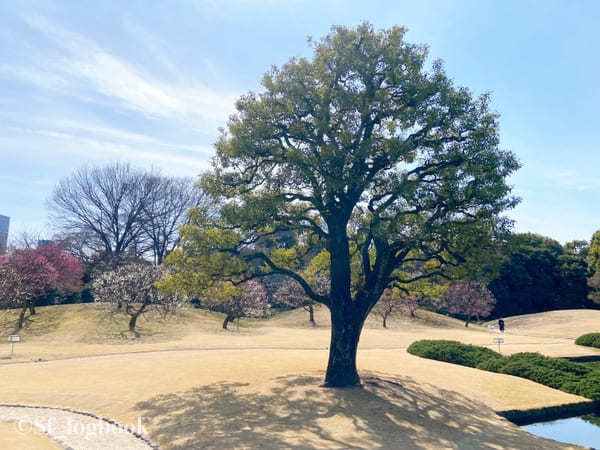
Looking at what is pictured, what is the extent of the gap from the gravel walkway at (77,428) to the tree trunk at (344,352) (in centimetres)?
654

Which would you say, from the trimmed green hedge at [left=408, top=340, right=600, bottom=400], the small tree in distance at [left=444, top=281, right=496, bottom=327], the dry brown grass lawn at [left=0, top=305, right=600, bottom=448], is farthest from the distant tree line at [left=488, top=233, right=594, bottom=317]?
the dry brown grass lawn at [left=0, top=305, right=600, bottom=448]

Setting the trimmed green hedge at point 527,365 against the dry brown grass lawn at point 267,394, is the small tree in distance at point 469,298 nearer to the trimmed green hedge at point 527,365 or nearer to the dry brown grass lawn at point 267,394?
the dry brown grass lawn at point 267,394

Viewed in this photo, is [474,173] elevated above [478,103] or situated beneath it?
situated beneath

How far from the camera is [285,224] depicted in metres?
15.0

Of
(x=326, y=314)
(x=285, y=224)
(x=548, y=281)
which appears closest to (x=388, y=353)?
(x=285, y=224)

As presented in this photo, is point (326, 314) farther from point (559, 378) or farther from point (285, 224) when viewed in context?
point (285, 224)

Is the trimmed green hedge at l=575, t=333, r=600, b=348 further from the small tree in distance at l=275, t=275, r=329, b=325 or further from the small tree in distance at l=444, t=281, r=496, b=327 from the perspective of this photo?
the small tree in distance at l=275, t=275, r=329, b=325

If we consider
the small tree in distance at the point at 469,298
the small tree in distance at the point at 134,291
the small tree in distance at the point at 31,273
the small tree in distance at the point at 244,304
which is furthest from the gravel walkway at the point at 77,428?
the small tree in distance at the point at 469,298

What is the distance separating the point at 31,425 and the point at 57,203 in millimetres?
39996

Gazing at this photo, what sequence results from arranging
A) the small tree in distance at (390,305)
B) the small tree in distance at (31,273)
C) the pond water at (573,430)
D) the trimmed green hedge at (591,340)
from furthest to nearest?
the small tree in distance at (390,305), the trimmed green hedge at (591,340), the small tree in distance at (31,273), the pond water at (573,430)

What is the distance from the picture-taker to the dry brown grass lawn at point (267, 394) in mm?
10680

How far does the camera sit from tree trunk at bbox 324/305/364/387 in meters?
14.6

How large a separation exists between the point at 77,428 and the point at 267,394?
18.4 feet

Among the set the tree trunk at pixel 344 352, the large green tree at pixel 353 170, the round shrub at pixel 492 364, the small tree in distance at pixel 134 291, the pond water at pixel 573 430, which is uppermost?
the large green tree at pixel 353 170
